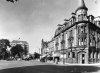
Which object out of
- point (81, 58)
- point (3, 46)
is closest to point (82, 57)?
point (81, 58)

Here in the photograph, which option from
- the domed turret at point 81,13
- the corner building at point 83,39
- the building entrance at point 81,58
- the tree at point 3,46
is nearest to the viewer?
the corner building at point 83,39

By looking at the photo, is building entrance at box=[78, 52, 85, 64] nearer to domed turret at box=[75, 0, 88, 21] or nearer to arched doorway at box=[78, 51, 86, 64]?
arched doorway at box=[78, 51, 86, 64]

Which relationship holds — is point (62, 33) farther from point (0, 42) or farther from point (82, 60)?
point (0, 42)

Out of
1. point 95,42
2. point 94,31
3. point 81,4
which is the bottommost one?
point 95,42

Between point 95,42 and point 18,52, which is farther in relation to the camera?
point 18,52

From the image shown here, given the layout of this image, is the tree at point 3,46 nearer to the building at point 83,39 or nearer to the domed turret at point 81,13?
the building at point 83,39

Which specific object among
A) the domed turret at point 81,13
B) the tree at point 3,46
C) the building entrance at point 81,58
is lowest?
the building entrance at point 81,58

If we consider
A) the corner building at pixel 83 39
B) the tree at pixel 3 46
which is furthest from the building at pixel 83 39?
the tree at pixel 3 46

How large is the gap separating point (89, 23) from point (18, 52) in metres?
75.2

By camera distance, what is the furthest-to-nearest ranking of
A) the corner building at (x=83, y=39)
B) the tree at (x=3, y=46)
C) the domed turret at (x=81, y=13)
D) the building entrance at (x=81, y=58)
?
the tree at (x=3, y=46)
the domed turret at (x=81, y=13)
the building entrance at (x=81, y=58)
the corner building at (x=83, y=39)

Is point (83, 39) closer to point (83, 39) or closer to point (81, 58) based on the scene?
point (83, 39)

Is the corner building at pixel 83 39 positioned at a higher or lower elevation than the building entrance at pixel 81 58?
higher

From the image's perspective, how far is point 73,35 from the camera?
49.9 metres

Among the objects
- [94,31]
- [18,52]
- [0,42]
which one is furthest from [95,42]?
[18,52]
